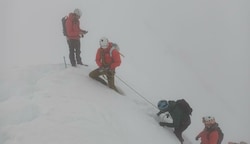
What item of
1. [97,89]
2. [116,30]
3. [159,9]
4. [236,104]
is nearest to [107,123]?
[97,89]

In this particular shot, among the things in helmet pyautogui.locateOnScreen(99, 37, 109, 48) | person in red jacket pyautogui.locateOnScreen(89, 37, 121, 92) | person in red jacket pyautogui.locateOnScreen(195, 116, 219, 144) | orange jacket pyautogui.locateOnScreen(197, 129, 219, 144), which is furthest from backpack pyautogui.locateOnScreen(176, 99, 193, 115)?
helmet pyautogui.locateOnScreen(99, 37, 109, 48)

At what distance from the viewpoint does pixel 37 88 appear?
1191 centimetres

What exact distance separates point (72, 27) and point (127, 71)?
15.9m

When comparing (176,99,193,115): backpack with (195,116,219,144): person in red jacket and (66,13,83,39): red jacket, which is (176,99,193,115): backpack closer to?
(195,116,219,144): person in red jacket

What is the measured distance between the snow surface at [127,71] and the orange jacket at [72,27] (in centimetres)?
109

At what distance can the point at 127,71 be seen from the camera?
29750 mm

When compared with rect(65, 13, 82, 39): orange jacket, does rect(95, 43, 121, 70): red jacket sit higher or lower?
lower

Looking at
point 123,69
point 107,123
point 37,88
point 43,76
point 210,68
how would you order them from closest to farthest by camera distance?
point 107,123 → point 37,88 → point 43,76 → point 123,69 → point 210,68

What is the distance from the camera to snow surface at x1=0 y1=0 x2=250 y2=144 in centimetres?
1011

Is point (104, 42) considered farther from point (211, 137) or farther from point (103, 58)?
point (211, 137)

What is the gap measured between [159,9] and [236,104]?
22.8 metres

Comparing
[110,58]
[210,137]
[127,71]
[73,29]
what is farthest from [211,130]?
[127,71]

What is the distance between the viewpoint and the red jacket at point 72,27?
45.6ft

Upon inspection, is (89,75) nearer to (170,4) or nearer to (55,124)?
(55,124)
